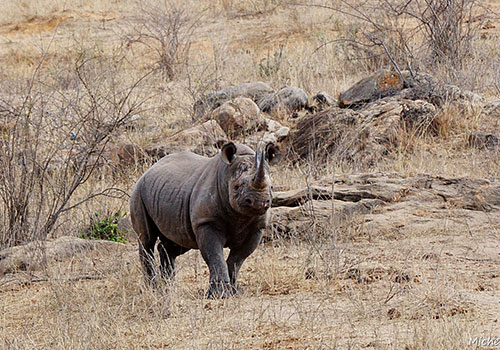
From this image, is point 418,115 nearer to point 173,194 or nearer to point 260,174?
point 173,194

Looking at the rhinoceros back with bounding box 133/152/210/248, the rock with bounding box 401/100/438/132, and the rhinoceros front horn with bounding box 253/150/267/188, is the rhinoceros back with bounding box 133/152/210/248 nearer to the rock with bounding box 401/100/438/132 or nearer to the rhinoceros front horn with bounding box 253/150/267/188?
the rhinoceros front horn with bounding box 253/150/267/188

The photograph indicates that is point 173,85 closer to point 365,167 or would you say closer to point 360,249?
point 365,167

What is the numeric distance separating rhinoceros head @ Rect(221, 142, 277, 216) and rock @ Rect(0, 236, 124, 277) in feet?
9.54

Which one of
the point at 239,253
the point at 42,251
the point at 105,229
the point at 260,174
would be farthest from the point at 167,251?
the point at 105,229

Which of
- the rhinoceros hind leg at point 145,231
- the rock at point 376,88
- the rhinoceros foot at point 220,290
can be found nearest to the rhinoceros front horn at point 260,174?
the rhinoceros foot at point 220,290

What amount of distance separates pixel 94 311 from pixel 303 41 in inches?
639

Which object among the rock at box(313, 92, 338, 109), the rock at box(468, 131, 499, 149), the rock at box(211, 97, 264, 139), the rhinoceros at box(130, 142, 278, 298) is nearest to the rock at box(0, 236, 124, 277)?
the rhinoceros at box(130, 142, 278, 298)

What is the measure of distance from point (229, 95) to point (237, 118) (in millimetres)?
1819

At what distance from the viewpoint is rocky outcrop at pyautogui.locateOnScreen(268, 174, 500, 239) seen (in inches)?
337

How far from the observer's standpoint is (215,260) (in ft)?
20.8

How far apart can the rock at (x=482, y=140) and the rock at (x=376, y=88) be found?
186 centimetres

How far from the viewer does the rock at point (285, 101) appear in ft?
48.8

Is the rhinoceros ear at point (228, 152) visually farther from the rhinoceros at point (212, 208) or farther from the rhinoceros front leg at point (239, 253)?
the rhinoceros front leg at point (239, 253)

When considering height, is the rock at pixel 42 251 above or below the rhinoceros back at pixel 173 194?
below
